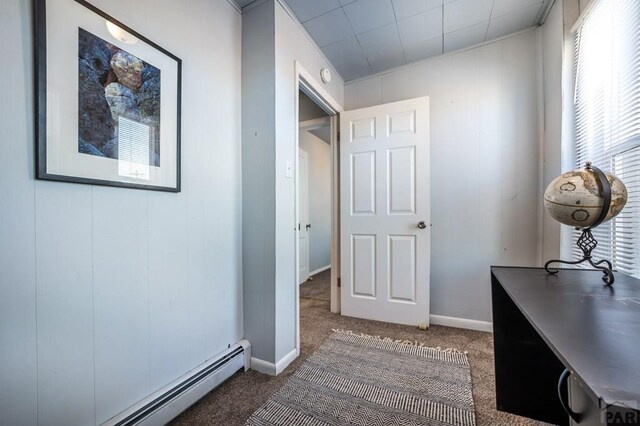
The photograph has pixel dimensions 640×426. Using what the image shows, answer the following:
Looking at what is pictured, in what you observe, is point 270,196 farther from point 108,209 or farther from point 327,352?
point 327,352

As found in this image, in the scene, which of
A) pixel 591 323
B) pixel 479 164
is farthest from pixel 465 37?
pixel 591 323

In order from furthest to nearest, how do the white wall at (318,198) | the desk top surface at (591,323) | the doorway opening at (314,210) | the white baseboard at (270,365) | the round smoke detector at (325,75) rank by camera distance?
the white wall at (318,198) < the doorway opening at (314,210) < the round smoke detector at (325,75) < the white baseboard at (270,365) < the desk top surface at (591,323)

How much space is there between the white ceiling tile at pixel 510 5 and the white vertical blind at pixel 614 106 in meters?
0.40

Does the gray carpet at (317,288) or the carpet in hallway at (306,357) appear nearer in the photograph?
the carpet in hallway at (306,357)

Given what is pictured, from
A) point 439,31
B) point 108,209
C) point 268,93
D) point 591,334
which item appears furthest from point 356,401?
point 439,31

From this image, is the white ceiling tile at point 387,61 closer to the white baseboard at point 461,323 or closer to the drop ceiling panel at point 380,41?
the drop ceiling panel at point 380,41

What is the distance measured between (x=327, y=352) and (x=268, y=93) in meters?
1.81

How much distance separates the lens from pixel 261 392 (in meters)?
1.47

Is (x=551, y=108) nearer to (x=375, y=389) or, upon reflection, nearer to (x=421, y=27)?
(x=421, y=27)

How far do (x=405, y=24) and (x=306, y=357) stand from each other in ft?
8.25

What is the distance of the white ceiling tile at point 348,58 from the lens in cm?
218

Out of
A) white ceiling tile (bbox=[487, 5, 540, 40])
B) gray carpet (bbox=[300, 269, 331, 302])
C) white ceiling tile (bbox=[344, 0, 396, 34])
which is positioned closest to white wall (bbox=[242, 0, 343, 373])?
white ceiling tile (bbox=[344, 0, 396, 34])

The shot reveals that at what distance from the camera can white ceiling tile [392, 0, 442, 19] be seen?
5.70 feet

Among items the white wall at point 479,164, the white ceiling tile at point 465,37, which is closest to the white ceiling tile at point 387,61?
the white wall at point 479,164
